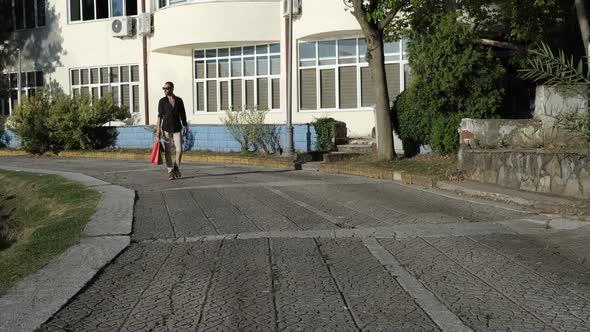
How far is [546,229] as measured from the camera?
27.3ft

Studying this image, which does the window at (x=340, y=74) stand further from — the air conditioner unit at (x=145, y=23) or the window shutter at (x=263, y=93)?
the air conditioner unit at (x=145, y=23)

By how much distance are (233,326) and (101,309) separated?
1.13 metres

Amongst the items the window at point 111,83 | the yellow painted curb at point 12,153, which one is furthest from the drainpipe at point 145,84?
the yellow painted curb at point 12,153

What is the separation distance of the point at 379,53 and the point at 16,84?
1988 cm

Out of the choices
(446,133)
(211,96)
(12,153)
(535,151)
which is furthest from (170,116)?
(12,153)

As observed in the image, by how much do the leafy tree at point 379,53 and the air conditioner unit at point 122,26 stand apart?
1210 cm

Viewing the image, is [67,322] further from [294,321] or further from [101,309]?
[294,321]

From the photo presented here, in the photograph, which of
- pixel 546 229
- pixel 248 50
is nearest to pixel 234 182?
pixel 546 229

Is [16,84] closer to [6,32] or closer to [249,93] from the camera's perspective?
[6,32]

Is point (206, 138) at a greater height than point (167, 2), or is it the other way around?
point (167, 2)

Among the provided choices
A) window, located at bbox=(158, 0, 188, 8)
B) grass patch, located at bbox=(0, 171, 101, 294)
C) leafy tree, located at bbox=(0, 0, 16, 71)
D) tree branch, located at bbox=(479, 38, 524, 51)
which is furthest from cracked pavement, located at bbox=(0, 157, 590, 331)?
leafy tree, located at bbox=(0, 0, 16, 71)

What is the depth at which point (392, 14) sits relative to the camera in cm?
1409

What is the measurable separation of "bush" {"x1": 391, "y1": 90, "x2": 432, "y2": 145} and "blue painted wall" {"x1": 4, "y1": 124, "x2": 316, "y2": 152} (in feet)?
11.0

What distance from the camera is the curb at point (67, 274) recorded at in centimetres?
507
